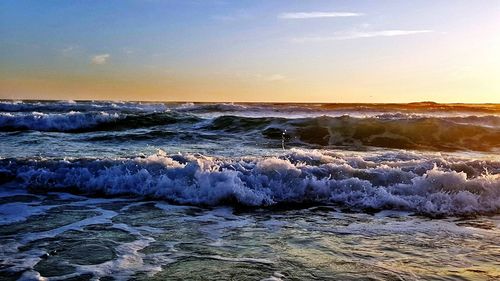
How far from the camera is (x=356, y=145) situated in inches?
644

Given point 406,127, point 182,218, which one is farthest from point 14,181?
point 406,127

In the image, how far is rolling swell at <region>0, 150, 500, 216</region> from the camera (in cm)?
792

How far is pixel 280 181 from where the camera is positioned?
28.7ft

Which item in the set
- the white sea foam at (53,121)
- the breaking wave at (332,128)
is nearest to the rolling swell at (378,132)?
the breaking wave at (332,128)

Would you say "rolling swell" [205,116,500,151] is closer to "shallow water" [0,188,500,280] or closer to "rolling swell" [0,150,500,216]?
"rolling swell" [0,150,500,216]

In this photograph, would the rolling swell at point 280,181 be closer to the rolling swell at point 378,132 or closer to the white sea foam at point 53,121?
the rolling swell at point 378,132

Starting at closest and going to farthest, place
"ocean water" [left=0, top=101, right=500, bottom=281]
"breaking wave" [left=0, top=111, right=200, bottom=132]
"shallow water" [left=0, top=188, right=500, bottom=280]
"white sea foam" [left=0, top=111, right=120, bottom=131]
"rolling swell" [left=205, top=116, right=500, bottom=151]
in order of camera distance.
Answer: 1. "shallow water" [left=0, top=188, right=500, bottom=280]
2. "ocean water" [left=0, top=101, right=500, bottom=281]
3. "rolling swell" [left=205, top=116, right=500, bottom=151]
4. "breaking wave" [left=0, top=111, right=200, bottom=132]
5. "white sea foam" [left=0, top=111, right=120, bottom=131]

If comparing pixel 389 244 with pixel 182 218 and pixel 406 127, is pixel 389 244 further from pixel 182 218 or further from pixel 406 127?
pixel 406 127

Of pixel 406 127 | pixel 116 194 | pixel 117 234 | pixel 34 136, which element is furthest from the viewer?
pixel 406 127

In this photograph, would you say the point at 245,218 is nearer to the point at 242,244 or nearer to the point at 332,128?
the point at 242,244

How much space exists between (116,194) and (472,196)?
599 centimetres

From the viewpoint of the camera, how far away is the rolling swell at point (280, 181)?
7.92 meters

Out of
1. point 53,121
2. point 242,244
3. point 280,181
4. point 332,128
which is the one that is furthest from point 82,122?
point 242,244

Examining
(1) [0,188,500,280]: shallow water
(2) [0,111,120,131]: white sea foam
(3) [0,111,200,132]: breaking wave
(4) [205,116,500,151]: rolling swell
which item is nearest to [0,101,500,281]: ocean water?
(1) [0,188,500,280]: shallow water
